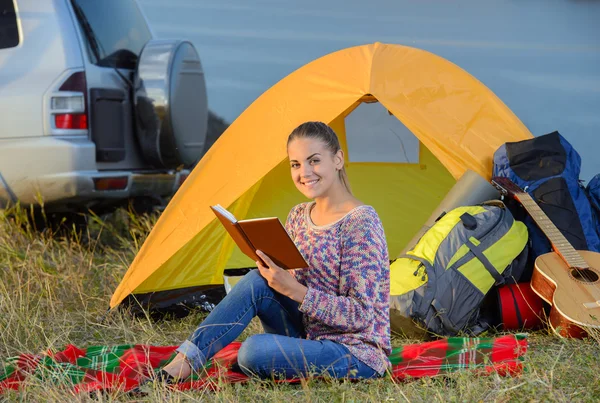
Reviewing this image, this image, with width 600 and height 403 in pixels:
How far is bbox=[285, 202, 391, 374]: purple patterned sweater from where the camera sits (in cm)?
230

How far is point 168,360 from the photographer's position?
263cm

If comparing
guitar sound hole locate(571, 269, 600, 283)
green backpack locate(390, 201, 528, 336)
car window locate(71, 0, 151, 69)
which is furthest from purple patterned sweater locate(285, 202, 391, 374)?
car window locate(71, 0, 151, 69)

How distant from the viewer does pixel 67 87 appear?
425 centimetres

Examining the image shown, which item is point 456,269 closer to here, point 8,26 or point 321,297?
point 321,297

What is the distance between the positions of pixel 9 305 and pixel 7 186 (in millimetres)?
1044

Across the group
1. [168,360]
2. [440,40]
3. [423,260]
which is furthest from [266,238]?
[440,40]

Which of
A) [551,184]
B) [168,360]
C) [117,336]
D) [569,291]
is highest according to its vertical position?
[551,184]

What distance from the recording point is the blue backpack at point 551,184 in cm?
336

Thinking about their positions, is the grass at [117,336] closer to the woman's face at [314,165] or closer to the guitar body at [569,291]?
the guitar body at [569,291]

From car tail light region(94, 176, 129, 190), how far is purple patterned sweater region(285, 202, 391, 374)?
2269 mm

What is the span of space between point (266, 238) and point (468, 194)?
→ 1.59 meters

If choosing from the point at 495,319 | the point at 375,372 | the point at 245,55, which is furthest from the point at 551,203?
the point at 245,55

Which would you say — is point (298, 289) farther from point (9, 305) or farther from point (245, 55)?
Result: point (245, 55)

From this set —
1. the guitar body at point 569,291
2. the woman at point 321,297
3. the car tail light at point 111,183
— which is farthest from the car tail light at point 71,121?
the guitar body at point 569,291
